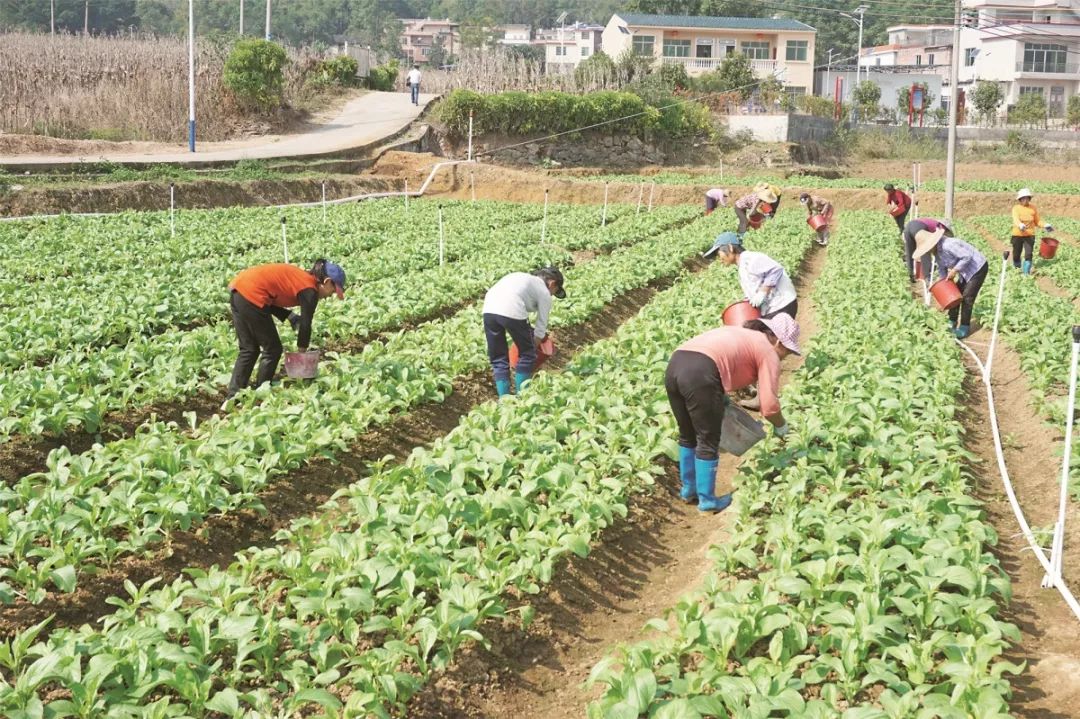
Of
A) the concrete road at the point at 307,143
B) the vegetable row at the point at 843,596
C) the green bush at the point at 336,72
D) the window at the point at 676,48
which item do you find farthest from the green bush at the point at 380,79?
the vegetable row at the point at 843,596

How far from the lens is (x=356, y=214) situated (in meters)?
24.9

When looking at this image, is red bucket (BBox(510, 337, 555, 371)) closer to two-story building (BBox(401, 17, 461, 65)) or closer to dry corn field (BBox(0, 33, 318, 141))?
dry corn field (BBox(0, 33, 318, 141))

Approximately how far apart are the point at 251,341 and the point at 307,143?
94.4 feet

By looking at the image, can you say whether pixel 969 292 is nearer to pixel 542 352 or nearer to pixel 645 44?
pixel 542 352

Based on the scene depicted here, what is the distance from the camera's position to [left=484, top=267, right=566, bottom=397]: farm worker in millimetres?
9508

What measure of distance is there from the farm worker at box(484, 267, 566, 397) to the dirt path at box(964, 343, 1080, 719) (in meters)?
3.75

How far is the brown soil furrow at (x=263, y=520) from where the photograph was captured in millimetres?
5945

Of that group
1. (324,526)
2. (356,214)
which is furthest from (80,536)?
(356,214)

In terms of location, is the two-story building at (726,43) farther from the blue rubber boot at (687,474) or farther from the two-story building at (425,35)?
the two-story building at (425,35)

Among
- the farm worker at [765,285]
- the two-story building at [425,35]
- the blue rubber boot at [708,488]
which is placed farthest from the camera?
the two-story building at [425,35]

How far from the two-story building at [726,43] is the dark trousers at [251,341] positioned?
53.7 m

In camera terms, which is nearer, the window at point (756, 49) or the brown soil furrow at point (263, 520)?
the brown soil furrow at point (263, 520)

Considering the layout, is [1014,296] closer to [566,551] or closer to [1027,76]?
[566,551]

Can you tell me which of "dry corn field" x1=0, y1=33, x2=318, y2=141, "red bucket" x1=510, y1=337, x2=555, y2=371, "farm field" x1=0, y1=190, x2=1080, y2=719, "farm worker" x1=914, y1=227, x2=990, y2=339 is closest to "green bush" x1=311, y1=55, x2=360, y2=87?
"dry corn field" x1=0, y1=33, x2=318, y2=141
